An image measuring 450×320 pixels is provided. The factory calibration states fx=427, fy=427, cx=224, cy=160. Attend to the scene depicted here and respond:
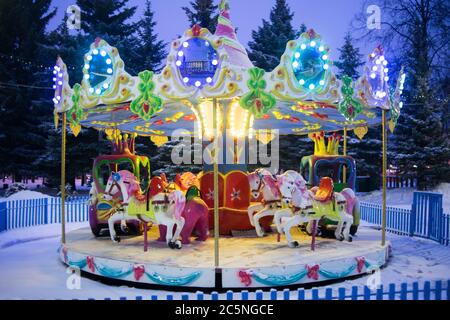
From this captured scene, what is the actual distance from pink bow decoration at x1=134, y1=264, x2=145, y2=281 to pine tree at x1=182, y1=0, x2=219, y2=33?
1746 cm

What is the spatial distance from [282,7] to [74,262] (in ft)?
67.4

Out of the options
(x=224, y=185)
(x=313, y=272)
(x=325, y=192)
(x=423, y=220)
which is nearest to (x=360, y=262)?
(x=313, y=272)

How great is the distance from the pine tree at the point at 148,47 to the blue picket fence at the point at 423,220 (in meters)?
15.8

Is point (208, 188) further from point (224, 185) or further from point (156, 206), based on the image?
point (156, 206)

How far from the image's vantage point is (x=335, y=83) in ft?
20.1

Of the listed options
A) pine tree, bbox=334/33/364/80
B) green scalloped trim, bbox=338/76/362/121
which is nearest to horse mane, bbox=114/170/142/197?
green scalloped trim, bbox=338/76/362/121

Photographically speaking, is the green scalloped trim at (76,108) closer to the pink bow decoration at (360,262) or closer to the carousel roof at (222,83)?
the carousel roof at (222,83)

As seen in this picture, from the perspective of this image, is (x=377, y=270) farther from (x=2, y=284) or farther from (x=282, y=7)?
(x=282, y=7)

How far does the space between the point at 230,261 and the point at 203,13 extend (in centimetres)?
1773

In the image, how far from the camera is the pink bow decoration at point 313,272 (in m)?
5.86

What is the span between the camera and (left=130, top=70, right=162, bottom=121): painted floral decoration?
5801mm

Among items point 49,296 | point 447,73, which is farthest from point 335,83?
point 447,73

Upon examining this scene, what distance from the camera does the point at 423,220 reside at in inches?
399

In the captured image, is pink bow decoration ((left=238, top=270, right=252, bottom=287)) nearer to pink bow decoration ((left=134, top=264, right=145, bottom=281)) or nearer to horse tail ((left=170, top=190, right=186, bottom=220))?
pink bow decoration ((left=134, top=264, right=145, bottom=281))
